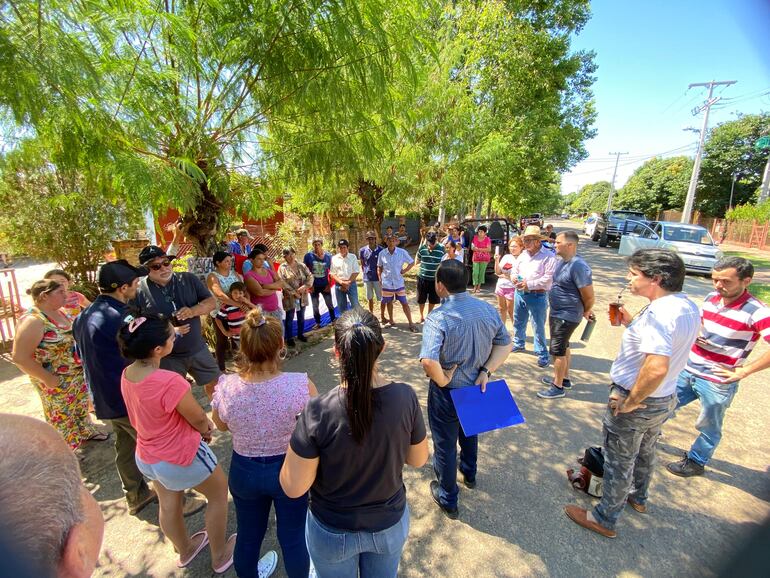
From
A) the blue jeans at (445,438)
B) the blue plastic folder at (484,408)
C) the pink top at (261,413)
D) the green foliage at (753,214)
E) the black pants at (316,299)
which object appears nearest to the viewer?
the pink top at (261,413)

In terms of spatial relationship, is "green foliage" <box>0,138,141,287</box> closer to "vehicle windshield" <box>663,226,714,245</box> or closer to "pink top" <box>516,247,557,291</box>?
"pink top" <box>516,247,557,291</box>

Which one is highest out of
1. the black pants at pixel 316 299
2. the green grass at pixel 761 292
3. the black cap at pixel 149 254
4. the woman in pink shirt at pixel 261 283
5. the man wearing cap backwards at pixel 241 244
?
the black cap at pixel 149 254

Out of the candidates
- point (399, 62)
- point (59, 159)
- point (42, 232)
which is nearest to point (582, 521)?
point (399, 62)

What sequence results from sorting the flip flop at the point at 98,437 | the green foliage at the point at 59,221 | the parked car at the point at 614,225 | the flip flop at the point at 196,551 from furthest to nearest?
the parked car at the point at 614,225 → the green foliage at the point at 59,221 → the flip flop at the point at 98,437 → the flip flop at the point at 196,551

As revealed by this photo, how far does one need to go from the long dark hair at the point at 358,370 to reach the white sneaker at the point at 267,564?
5.17ft

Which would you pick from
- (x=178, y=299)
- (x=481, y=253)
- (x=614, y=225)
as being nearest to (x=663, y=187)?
(x=614, y=225)

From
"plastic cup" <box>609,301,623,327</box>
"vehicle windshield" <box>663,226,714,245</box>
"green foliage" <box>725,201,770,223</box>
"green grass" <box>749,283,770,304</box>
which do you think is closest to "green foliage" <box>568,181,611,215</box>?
"green foliage" <box>725,201,770,223</box>

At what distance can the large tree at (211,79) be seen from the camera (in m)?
2.17

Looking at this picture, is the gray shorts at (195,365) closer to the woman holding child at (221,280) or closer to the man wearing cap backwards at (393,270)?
the woman holding child at (221,280)

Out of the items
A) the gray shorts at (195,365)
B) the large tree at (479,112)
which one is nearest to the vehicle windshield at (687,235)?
the large tree at (479,112)

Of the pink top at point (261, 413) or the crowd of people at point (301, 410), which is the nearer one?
the crowd of people at point (301, 410)

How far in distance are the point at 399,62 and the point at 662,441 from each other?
4.67m

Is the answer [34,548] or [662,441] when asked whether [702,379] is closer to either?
[662,441]

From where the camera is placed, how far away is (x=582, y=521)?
2.54m
